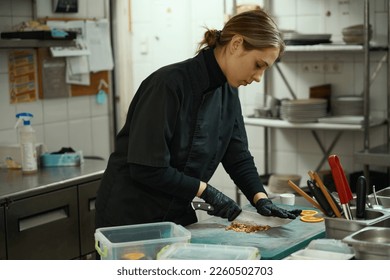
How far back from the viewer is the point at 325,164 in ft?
14.3

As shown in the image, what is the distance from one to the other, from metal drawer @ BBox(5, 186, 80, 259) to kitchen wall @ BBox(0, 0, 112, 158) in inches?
27.4

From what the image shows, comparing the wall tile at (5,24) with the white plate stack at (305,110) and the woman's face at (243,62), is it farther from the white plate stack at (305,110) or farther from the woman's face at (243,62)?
the woman's face at (243,62)

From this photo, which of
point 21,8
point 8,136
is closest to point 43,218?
point 8,136

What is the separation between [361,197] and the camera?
1938mm

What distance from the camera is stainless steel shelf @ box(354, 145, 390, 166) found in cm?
358

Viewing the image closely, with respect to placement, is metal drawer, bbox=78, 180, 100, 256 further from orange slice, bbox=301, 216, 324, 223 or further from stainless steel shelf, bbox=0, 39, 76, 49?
orange slice, bbox=301, 216, 324, 223

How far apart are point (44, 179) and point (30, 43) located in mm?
708

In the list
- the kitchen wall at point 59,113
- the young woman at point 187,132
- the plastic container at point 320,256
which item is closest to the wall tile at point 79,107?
the kitchen wall at point 59,113

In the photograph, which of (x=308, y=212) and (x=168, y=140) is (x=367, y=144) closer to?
(x=308, y=212)

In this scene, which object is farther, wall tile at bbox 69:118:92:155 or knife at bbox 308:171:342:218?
wall tile at bbox 69:118:92:155

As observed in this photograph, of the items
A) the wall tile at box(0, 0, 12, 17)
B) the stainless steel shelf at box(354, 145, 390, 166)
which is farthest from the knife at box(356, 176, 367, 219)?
the wall tile at box(0, 0, 12, 17)
